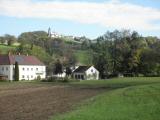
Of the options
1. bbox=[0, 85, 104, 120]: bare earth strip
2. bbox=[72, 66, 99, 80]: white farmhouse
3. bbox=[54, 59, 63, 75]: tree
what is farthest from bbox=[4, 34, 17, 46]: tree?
bbox=[0, 85, 104, 120]: bare earth strip

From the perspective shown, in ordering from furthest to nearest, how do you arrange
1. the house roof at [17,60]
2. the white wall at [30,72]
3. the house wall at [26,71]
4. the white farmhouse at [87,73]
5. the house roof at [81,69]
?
the house roof at [81,69]
the white farmhouse at [87,73]
the white wall at [30,72]
the house roof at [17,60]
the house wall at [26,71]

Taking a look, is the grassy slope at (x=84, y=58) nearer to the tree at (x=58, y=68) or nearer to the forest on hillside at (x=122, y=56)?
the forest on hillside at (x=122, y=56)

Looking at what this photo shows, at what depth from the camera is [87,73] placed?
133875mm

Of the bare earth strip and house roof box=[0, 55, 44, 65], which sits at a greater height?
house roof box=[0, 55, 44, 65]

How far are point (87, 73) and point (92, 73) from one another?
13.0 feet

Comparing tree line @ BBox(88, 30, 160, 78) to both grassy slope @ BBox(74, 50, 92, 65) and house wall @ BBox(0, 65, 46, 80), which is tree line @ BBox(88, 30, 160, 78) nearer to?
house wall @ BBox(0, 65, 46, 80)

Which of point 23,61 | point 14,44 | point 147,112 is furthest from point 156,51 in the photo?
point 147,112

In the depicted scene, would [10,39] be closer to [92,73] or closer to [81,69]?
[81,69]

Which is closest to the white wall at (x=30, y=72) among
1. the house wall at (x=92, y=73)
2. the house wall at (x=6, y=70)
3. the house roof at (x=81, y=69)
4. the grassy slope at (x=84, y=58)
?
the house wall at (x=6, y=70)

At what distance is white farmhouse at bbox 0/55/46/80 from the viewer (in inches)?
4656

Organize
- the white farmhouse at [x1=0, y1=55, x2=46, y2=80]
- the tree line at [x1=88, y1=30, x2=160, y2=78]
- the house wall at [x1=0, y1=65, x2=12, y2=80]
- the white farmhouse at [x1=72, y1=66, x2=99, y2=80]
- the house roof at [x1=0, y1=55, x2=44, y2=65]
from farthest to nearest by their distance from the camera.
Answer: the white farmhouse at [x1=72, y1=66, x2=99, y2=80] < the tree line at [x1=88, y1=30, x2=160, y2=78] < the house roof at [x1=0, y1=55, x2=44, y2=65] < the white farmhouse at [x1=0, y1=55, x2=46, y2=80] < the house wall at [x1=0, y1=65, x2=12, y2=80]

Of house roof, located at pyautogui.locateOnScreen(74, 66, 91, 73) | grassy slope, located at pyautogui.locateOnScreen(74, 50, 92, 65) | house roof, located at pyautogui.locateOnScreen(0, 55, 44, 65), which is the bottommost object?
house roof, located at pyautogui.locateOnScreen(74, 66, 91, 73)

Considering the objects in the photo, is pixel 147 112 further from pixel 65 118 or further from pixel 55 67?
pixel 55 67

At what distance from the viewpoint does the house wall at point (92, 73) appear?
12870 centimetres
